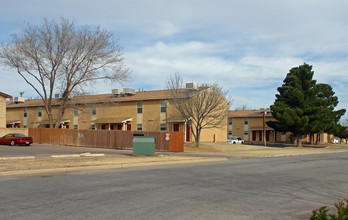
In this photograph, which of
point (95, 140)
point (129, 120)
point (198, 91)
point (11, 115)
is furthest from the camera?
point (11, 115)

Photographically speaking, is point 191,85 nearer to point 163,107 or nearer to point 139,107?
point 163,107

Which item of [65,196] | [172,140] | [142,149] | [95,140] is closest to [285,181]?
[65,196]

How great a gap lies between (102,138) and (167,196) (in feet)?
88.6

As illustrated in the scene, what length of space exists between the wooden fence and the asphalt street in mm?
18095

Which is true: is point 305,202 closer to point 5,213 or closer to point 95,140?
point 5,213

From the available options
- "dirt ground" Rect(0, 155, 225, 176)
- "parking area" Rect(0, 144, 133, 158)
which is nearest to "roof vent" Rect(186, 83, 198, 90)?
"parking area" Rect(0, 144, 133, 158)

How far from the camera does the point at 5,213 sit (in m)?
7.21

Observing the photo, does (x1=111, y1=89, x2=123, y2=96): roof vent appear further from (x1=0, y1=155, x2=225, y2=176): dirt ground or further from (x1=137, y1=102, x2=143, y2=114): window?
(x1=0, y1=155, x2=225, y2=176): dirt ground

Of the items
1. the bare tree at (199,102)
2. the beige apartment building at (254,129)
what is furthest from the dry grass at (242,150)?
the beige apartment building at (254,129)

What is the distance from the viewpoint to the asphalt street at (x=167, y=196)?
7.41 meters

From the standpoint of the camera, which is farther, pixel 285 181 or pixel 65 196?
pixel 285 181

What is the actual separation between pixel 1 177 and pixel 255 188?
30.2ft

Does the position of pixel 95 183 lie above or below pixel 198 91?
below

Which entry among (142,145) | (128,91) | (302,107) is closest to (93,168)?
(142,145)
